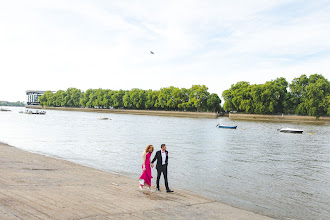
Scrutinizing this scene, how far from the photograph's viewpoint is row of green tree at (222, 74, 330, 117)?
406 feet

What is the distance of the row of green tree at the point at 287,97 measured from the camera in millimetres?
123750

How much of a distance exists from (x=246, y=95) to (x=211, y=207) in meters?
136

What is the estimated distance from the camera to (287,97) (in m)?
134

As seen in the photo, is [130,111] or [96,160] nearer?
[96,160]

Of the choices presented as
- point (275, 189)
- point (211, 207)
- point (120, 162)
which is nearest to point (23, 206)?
point (211, 207)

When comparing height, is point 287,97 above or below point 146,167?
above

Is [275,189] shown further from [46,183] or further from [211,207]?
[46,183]

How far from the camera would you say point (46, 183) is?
14312 millimetres

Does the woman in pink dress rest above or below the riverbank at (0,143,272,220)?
above

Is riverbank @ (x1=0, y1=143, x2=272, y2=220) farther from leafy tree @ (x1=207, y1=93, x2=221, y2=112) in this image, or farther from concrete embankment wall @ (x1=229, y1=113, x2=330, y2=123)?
leafy tree @ (x1=207, y1=93, x2=221, y2=112)

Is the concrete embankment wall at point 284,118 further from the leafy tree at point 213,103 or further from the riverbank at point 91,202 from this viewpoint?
the riverbank at point 91,202

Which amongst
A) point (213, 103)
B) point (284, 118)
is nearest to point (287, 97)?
point (284, 118)

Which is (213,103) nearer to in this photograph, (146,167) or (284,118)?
(284,118)

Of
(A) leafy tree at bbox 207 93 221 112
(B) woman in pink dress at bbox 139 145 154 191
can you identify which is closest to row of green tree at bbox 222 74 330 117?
(A) leafy tree at bbox 207 93 221 112
